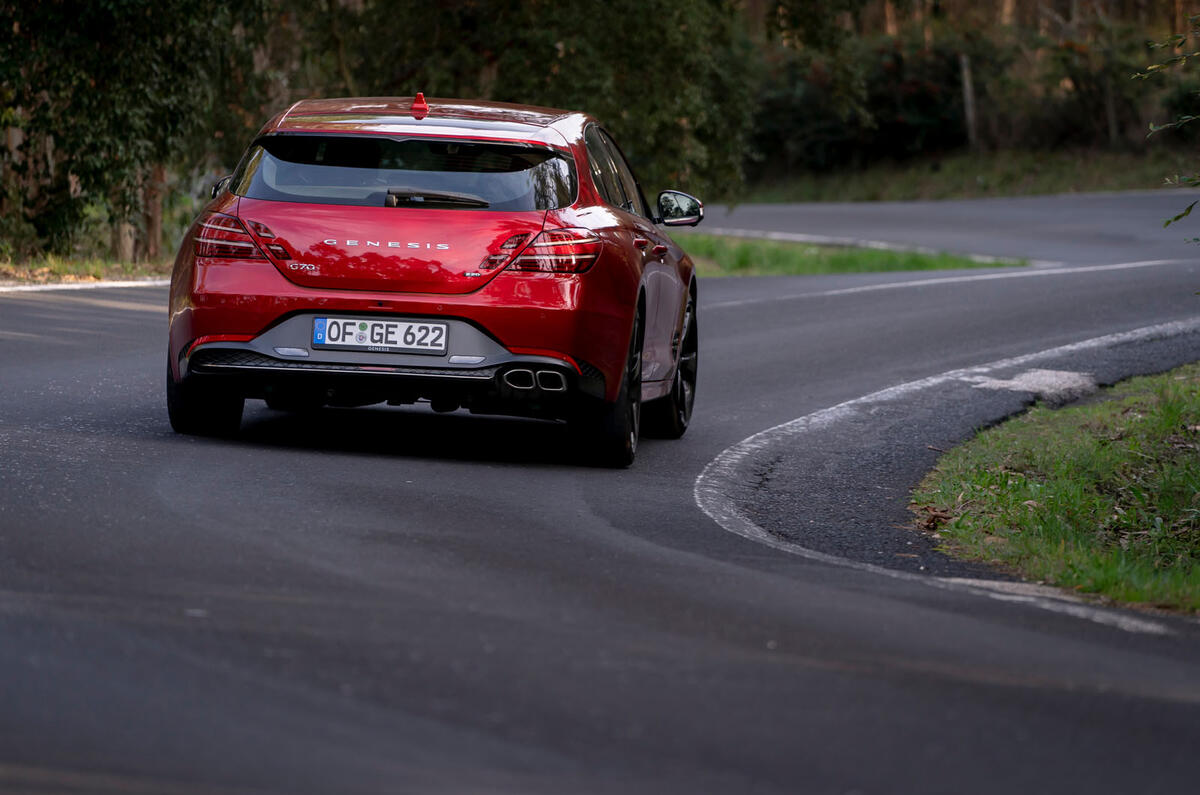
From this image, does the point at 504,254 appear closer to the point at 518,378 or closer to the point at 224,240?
the point at 518,378

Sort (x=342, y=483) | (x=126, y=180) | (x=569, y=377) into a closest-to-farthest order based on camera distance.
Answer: (x=342, y=483)
(x=569, y=377)
(x=126, y=180)

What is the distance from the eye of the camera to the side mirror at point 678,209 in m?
10.4

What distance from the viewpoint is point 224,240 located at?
8703mm

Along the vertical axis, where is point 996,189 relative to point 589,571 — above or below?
below

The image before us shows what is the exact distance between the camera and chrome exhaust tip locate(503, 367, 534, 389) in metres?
8.57

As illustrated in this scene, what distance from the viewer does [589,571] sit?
6.26 m

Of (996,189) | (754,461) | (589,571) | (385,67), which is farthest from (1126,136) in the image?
(589,571)

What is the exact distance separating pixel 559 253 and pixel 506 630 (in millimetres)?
3610

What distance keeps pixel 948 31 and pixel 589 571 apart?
51.3 metres

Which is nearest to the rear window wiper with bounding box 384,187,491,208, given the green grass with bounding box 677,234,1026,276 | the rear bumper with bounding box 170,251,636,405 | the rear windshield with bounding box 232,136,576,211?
the rear windshield with bounding box 232,136,576,211

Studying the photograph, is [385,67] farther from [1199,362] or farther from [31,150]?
[1199,362]

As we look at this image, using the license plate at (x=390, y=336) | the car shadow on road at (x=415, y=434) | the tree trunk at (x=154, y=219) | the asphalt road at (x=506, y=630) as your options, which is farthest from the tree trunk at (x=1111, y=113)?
the license plate at (x=390, y=336)

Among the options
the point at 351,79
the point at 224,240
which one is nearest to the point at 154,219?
the point at 351,79

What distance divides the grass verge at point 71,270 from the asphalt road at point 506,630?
7.60 m
